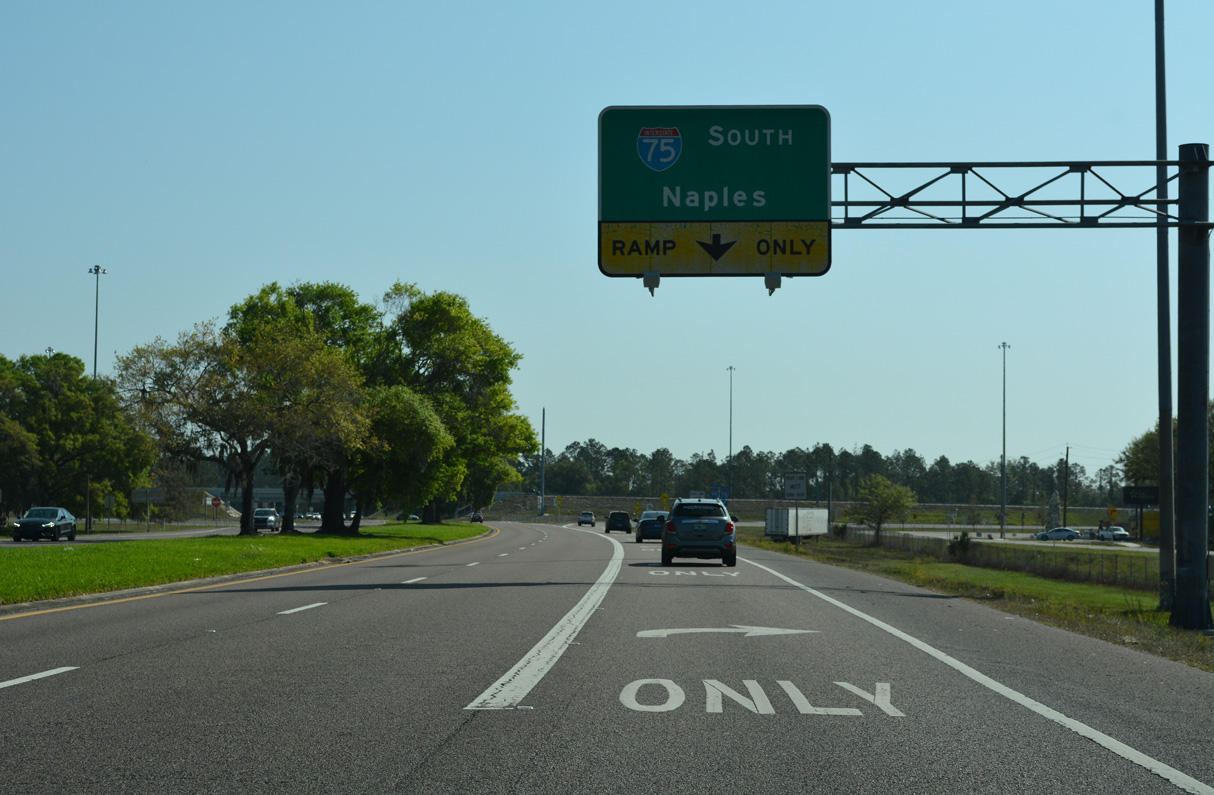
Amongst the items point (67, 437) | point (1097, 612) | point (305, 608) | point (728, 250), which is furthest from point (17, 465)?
point (1097, 612)

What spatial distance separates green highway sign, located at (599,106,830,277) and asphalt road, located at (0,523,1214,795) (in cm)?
722

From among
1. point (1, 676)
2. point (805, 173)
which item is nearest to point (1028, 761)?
point (1, 676)

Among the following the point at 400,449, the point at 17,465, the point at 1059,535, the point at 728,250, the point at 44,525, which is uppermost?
the point at 728,250

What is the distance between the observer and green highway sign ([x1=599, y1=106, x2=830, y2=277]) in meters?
20.6

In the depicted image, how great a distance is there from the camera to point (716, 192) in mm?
20875

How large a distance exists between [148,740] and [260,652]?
427cm

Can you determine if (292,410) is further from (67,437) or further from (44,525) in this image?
(67,437)

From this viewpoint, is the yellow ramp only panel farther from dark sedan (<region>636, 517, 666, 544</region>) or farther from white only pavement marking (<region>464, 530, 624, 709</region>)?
dark sedan (<region>636, 517, 666, 544</region>)

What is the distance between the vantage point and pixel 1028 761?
6.62 m

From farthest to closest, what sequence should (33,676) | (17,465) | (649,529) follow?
(17,465) < (649,529) < (33,676)

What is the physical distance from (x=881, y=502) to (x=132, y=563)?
245ft

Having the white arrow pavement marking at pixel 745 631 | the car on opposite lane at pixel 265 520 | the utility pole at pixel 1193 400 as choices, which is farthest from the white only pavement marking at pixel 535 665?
the car on opposite lane at pixel 265 520

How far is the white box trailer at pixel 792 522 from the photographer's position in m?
70.8

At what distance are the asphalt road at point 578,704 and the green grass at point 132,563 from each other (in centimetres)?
207
